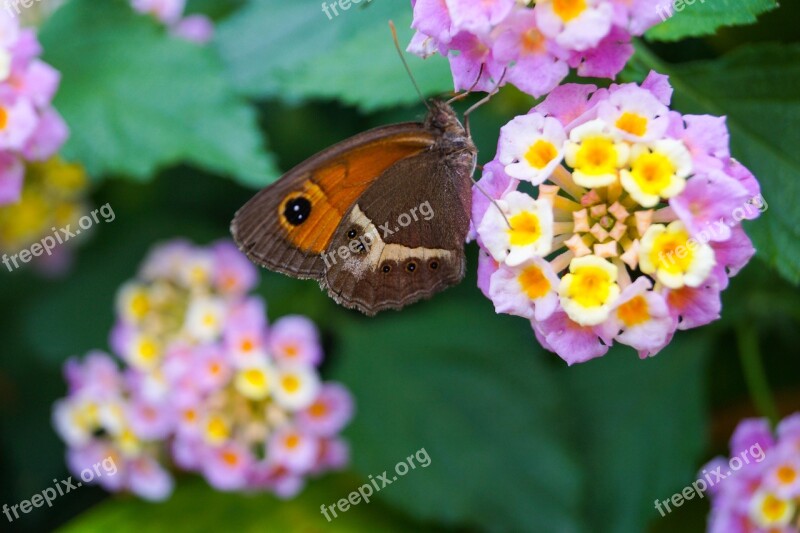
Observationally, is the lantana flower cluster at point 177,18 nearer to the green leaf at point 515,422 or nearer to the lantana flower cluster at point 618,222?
the green leaf at point 515,422

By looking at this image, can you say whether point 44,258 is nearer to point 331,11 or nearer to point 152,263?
point 152,263

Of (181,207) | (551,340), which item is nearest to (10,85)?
(181,207)

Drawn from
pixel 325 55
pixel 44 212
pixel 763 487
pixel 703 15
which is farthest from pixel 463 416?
pixel 44 212

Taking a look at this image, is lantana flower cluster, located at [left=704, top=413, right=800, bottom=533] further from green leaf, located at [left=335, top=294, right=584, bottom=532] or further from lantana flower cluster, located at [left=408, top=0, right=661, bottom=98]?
lantana flower cluster, located at [left=408, top=0, right=661, bottom=98]

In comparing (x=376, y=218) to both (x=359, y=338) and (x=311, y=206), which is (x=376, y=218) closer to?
(x=311, y=206)

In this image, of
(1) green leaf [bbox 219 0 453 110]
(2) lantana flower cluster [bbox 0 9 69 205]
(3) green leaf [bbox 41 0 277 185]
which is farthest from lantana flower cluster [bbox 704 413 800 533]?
(2) lantana flower cluster [bbox 0 9 69 205]

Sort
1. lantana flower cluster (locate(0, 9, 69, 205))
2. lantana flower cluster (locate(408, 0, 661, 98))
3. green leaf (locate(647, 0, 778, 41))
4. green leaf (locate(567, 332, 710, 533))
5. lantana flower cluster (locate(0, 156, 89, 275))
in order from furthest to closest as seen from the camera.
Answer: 1. lantana flower cluster (locate(0, 156, 89, 275))
2. green leaf (locate(567, 332, 710, 533))
3. lantana flower cluster (locate(0, 9, 69, 205))
4. green leaf (locate(647, 0, 778, 41))
5. lantana flower cluster (locate(408, 0, 661, 98))
